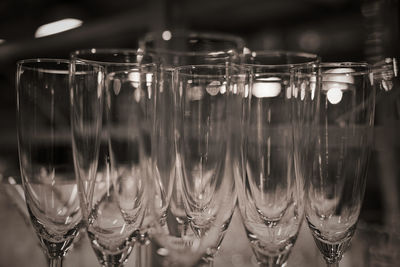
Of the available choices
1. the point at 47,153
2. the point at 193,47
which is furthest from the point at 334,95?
the point at 193,47

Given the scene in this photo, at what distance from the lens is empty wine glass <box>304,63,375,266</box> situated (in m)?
0.52

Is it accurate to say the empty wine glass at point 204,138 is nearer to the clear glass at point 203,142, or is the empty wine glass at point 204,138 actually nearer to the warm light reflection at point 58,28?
the clear glass at point 203,142

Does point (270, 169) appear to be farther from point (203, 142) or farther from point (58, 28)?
point (58, 28)

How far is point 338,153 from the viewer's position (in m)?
0.53

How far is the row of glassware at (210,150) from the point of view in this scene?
51 centimetres

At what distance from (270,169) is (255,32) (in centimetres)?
172

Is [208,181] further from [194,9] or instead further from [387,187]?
[194,9]

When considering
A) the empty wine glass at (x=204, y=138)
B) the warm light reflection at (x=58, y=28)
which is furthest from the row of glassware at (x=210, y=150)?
the warm light reflection at (x=58, y=28)

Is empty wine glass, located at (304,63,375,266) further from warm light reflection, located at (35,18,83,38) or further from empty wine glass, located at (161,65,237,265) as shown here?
warm light reflection, located at (35,18,83,38)

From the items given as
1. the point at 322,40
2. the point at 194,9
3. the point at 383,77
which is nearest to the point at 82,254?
the point at 383,77

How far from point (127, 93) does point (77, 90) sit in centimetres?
5

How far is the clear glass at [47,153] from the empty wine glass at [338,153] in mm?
260

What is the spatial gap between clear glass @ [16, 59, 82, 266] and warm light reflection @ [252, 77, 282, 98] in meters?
0.21

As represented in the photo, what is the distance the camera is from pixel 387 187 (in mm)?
1006
